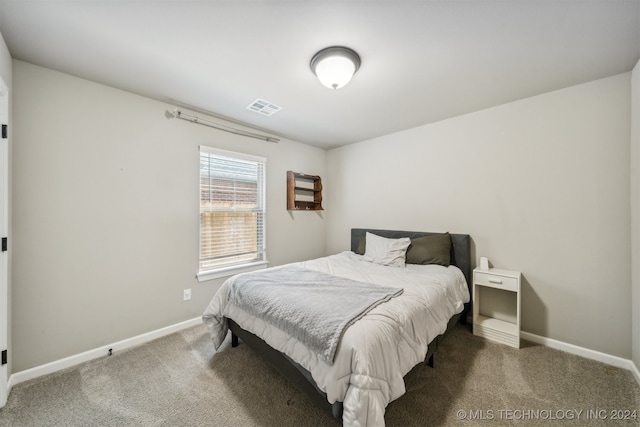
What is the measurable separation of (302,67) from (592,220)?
2.84 meters

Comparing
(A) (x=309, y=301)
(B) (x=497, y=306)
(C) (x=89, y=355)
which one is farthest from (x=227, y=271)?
(B) (x=497, y=306)

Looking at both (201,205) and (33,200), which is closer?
(33,200)

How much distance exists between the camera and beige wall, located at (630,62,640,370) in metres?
1.80

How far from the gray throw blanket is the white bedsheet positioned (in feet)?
0.18

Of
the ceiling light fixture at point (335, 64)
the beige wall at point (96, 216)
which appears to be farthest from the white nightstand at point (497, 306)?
the beige wall at point (96, 216)

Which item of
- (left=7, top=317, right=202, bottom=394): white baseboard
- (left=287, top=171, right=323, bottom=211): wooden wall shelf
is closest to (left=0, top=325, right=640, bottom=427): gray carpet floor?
(left=7, top=317, right=202, bottom=394): white baseboard

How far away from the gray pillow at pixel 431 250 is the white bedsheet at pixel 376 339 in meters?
0.32

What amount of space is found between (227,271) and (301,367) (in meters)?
1.85

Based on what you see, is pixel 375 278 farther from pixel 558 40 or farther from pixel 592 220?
pixel 558 40

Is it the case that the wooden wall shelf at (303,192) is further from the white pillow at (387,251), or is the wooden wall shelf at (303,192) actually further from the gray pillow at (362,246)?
the white pillow at (387,251)

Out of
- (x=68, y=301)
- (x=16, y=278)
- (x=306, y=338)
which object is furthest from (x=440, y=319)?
(x=16, y=278)

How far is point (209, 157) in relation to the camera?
9.35ft

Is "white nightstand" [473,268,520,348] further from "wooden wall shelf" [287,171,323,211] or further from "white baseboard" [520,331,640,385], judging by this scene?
"wooden wall shelf" [287,171,323,211]

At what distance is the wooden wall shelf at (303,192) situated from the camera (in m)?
3.62
